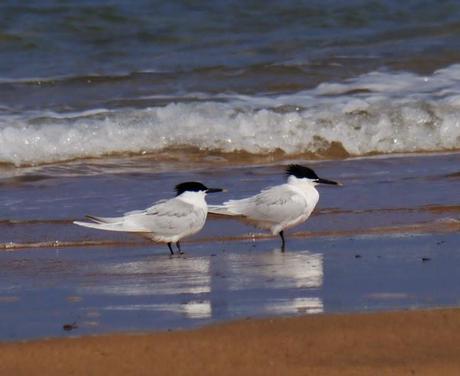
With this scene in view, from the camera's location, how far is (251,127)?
38.8 feet

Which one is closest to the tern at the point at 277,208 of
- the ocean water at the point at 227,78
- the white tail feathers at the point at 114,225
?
the white tail feathers at the point at 114,225

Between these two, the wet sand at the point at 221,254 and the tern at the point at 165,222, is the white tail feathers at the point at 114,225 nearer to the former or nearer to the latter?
the tern at the point at 165,222

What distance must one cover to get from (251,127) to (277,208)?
4228 millimetres

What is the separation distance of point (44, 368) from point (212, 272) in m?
1.93

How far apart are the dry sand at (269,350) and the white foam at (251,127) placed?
6480mm

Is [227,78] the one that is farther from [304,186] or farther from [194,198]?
[194,198]

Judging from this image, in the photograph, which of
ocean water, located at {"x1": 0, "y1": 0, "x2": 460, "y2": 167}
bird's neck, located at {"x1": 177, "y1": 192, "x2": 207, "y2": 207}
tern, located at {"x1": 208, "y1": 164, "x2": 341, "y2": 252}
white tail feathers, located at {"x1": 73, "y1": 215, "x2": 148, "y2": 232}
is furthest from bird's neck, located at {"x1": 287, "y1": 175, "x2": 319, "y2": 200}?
ocean water, located at {"x1": 0, "y1": 0, "x2": 460, "y2": 167}

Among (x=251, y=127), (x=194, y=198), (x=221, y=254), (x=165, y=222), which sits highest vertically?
(x=251, y=127)

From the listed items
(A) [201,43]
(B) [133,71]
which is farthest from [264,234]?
(A) [201,43]

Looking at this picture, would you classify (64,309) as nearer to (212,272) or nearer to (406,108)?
(212,272)

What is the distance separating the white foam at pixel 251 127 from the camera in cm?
1149

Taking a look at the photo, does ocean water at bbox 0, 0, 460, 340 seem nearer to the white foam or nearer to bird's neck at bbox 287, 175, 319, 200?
the white foam

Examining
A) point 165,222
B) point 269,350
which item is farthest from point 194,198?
point 269,350

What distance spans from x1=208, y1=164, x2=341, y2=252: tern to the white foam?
3615 mm
